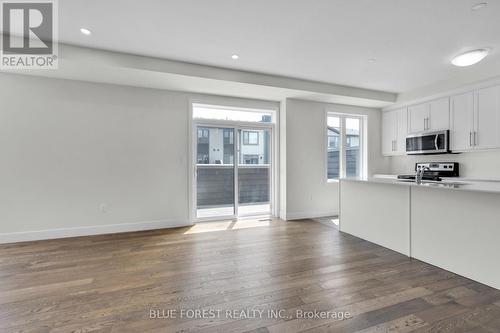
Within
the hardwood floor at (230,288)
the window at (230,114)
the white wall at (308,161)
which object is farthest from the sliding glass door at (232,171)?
the hardwood floor at (230,288)

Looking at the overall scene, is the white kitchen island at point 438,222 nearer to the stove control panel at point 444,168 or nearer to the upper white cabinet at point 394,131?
the stove control panel at point 444,168

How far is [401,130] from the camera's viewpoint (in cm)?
517

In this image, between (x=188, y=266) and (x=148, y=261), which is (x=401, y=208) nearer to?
(x=188, y=266)

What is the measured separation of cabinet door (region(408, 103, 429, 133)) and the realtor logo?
5763 millimetres

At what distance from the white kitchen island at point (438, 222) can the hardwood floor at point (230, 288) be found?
16 cm

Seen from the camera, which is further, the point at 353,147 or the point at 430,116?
the point at 353,147

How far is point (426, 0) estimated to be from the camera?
213 cm

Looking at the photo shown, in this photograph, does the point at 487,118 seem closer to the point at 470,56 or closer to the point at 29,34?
the point at 470,56

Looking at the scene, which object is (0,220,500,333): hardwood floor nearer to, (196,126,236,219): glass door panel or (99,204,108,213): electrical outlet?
(99,204,108,213): electrical outlet

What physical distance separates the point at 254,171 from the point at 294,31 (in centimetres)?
285

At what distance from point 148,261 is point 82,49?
274 centimetres

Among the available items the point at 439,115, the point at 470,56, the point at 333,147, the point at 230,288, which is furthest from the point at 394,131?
the point at 230,288

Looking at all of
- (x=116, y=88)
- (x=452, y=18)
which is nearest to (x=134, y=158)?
(x=116, y=88)

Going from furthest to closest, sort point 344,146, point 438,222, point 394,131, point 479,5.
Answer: point 344,146
point 394,131
point 438,222
point 479,5
